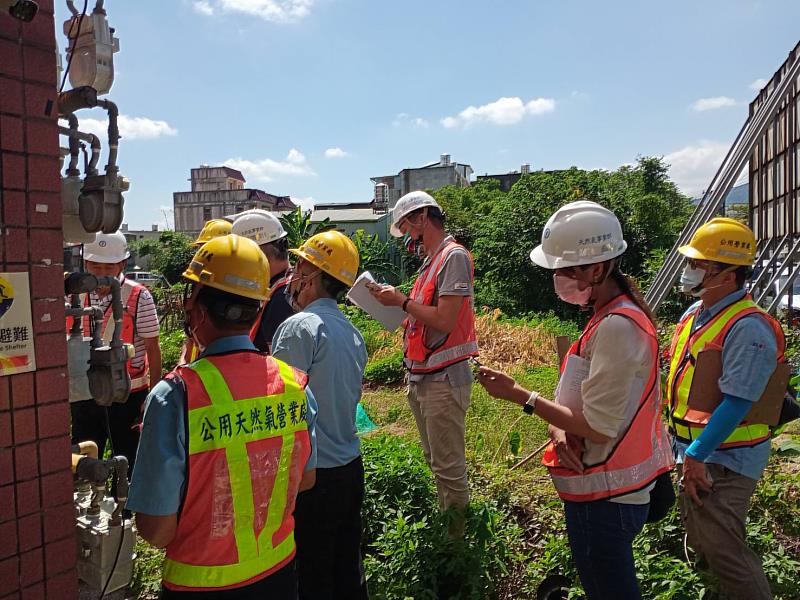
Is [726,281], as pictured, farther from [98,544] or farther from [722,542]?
[98,544]

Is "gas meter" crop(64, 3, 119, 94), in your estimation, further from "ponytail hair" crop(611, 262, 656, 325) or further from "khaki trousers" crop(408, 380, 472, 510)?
"khaki trousers" crop(408, 380, 472, 510)

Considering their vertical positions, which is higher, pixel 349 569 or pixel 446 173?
pixel 446 173

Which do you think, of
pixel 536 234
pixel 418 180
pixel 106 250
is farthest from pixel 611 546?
pixel 418 180

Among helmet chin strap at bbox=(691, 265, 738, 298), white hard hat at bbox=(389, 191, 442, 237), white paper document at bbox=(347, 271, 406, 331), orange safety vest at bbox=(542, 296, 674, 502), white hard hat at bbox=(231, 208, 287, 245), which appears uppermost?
white hard hat at bbox=(389, 191, 442, 237)

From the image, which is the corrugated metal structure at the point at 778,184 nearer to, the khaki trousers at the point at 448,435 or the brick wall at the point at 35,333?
the khaki trousers at the point at 448,435

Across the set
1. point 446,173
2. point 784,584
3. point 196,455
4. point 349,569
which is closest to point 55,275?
point 196,455

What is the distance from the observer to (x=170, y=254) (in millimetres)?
34031

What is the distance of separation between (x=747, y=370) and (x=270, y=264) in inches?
102

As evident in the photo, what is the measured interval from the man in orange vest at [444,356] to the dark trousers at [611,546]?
4.35ft

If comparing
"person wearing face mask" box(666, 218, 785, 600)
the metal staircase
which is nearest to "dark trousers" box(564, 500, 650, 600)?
"person wearing face mask" box(666, 218, 785, 600)

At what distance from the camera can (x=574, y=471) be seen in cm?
220

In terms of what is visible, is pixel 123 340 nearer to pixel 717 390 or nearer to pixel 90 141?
pixel 90 141

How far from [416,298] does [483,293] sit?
13887 mm

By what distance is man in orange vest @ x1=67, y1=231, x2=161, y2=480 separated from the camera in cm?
384
